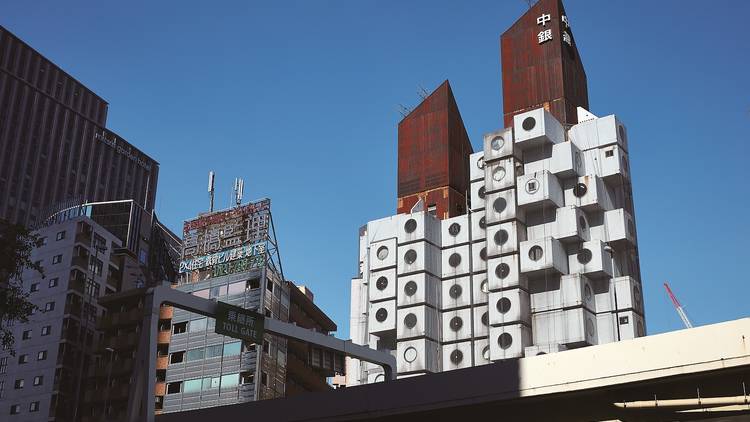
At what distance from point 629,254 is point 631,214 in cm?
427

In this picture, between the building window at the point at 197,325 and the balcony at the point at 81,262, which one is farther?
the balcony at the point at 81,262

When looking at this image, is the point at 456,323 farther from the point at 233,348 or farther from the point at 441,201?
the point at 233,348

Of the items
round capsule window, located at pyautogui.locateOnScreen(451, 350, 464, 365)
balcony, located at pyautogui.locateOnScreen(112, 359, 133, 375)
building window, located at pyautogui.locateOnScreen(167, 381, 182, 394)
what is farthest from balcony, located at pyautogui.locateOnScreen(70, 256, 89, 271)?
round capsule window, located at pyautogui.locateOnScreen(451, 350, 464, 365)

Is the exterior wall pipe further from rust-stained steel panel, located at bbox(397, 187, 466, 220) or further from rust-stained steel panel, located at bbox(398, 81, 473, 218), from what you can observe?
rust-stained steel panel, located at bbox(398, 81, 473, 218)

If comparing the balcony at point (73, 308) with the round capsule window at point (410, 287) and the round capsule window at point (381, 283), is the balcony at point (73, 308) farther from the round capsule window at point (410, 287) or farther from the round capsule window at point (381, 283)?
the round capsule window at point (410, 287)

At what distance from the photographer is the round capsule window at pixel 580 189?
3420 inches

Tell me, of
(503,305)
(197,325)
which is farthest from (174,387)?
(503,305)

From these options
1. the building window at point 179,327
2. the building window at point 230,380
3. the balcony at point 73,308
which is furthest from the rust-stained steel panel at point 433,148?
the balcony at point 73,308

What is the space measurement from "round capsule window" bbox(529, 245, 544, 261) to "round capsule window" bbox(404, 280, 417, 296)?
1438 cm

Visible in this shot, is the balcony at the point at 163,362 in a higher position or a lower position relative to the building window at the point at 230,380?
higher

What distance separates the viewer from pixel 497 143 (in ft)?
305

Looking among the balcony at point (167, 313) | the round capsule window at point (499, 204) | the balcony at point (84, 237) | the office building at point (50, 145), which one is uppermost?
the office building at point (50, 145)

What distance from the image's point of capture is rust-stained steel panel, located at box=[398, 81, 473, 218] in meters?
103

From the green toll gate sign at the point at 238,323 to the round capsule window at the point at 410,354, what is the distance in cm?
5453
